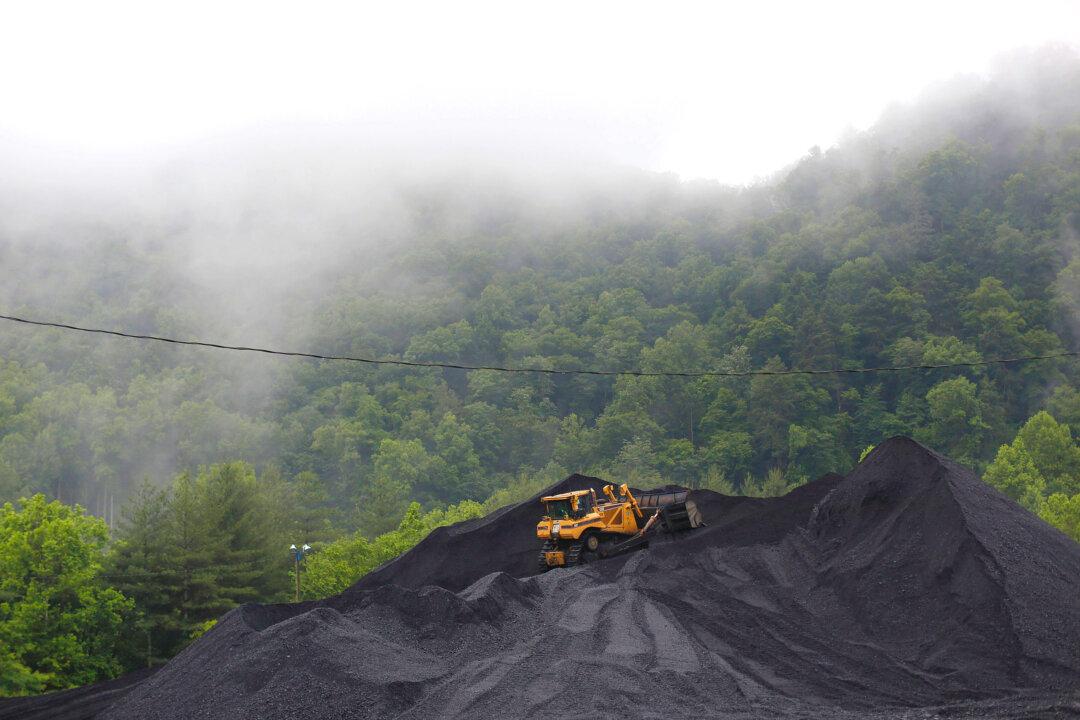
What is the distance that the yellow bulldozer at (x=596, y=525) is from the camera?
25484mm

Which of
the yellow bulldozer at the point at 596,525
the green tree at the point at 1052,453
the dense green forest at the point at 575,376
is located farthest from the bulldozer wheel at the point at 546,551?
the green tree at the point at 1052,453

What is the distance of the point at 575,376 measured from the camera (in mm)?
106812

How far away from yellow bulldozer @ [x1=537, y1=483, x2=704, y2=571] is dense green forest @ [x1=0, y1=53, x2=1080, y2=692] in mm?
15192

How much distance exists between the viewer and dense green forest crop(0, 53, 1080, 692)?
40219 millimetres

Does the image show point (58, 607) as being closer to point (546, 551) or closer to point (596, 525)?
point (546, 551)

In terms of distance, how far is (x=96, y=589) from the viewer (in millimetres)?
34219

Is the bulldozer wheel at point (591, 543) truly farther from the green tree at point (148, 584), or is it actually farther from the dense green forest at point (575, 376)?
the green tree at point (148, 584)

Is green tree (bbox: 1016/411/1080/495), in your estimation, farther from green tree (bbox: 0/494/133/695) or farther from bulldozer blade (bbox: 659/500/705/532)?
green tree (bbox: 0/494/133/695)

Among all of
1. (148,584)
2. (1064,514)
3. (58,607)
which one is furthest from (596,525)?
(1064,514)

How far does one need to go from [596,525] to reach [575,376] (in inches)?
3196

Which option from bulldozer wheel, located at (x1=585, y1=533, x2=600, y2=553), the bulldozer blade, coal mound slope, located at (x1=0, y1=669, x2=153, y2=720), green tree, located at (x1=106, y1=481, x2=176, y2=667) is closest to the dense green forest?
green tree, located at (x1=106, y1=481, x2=176, y2=667)

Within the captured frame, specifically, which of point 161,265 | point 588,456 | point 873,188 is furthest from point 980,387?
point 161,265

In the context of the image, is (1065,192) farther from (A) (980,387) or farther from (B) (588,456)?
(B) (588,456)

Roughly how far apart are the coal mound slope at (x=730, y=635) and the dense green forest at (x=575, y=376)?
1856 centimetres
